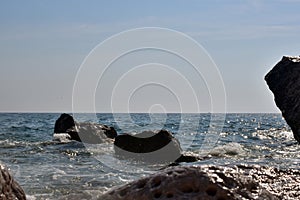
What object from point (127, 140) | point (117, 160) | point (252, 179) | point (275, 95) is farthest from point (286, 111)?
point (127, 140)

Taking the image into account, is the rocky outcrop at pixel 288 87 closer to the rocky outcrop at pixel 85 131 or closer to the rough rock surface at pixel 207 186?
the rough rock surface at pixel 207 186

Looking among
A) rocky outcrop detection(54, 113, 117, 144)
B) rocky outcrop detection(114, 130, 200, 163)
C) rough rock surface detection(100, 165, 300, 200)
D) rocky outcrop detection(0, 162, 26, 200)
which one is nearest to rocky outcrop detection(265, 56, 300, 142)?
rough rock surface detection(100, 165, 300, 200)

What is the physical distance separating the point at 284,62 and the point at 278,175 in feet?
15.7

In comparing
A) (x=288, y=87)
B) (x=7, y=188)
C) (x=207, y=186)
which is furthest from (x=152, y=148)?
(x=207, y=186)

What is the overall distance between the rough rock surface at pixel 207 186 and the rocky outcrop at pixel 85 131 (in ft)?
55.0

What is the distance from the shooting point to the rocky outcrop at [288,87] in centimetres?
852

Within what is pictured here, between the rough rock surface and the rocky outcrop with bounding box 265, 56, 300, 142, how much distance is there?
3.79 meters

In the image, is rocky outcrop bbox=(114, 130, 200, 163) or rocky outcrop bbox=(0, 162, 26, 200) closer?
rocky outcrop bbox=(0, 162, 26, 200)

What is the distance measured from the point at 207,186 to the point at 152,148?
11677 millimetres

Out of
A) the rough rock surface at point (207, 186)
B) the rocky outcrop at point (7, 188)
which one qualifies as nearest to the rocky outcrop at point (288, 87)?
the rough rock surface at point (207, 186)

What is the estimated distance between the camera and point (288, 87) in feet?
29.5

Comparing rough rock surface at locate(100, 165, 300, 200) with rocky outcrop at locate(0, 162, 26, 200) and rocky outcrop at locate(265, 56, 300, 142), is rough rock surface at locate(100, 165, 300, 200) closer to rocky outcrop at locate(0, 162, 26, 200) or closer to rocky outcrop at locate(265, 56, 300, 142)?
rocky outcrop at locate(0, 162, 26, 200)

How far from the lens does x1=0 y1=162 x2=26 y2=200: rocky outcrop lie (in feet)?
16.8

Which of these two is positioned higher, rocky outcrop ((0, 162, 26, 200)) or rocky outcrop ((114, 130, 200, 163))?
rocky outcrop ((0, 162, 26, 200))
